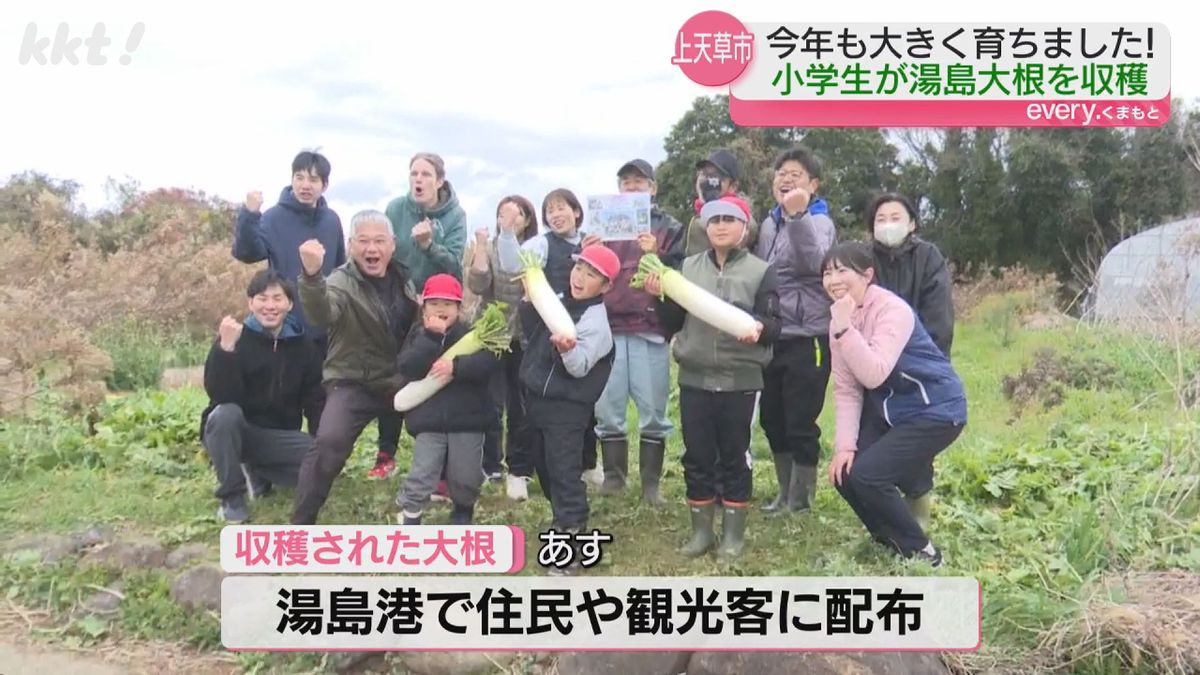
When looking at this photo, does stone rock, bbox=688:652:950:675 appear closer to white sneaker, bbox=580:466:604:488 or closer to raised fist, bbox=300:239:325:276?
white sneaker, bbox=580:466:604:488

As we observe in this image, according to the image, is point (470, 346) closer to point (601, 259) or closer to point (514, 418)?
point (601, 259)

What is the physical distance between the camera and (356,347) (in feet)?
12.3

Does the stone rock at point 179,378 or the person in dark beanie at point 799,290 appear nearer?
the person in dark beanie at point 799,290


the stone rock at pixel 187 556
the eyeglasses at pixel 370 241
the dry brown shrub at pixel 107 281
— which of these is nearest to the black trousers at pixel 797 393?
the eyeglasses at pixel 370 241

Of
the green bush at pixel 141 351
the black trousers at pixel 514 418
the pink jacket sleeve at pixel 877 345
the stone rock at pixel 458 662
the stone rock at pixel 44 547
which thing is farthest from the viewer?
the green bush at pixel 141 351

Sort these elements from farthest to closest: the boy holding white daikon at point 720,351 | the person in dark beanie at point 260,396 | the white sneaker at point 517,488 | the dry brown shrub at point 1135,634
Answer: the white sneaker at point 517,488 → the person in dark beanie at point 260,396 → the boy holding white daikon at point 720,351 → the dry brown shrub at point 1135,634

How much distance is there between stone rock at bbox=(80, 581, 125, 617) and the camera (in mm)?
3436

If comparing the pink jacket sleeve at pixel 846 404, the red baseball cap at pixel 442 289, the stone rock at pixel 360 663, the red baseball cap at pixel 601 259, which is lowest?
the stone rock at pixel 360 663

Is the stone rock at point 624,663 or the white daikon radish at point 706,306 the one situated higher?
the white daikon radish at point 706,306

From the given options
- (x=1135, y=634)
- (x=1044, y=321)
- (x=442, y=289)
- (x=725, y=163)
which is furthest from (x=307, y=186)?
(x=1044, y=321)

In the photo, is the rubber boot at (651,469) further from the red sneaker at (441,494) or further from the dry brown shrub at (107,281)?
the dry brown shrub at (107,281)

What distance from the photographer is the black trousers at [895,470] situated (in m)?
3.27

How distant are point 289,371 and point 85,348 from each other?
6.42 feet

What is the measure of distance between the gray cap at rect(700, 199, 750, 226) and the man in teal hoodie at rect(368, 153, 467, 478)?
1162 mm
